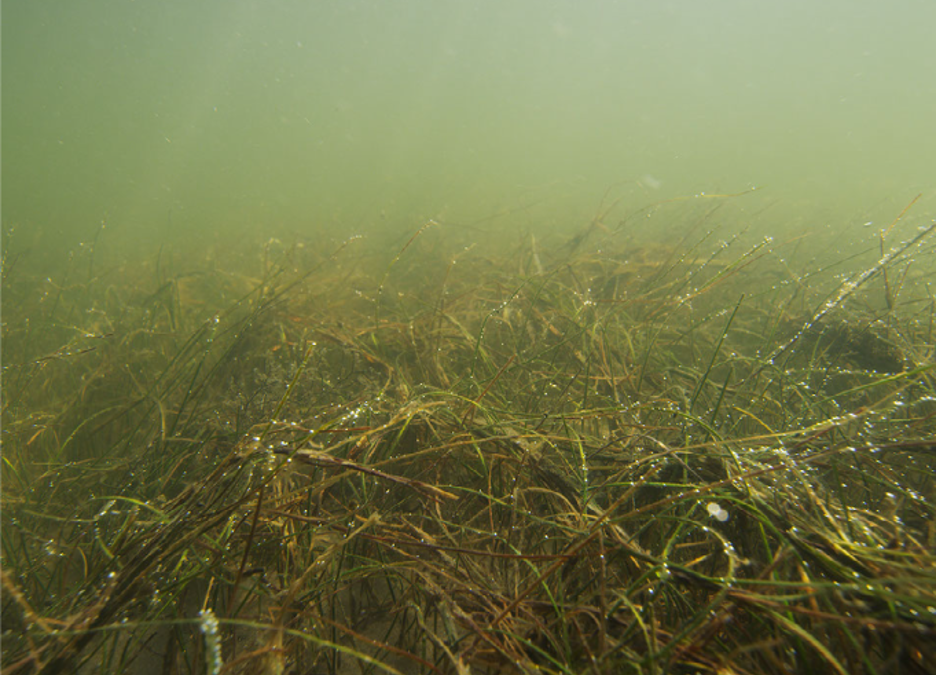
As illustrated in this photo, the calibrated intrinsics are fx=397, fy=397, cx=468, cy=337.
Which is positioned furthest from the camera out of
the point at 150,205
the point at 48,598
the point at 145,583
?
the point at 150,205

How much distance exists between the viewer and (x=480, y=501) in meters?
1.38

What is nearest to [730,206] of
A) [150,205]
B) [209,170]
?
[150,205]

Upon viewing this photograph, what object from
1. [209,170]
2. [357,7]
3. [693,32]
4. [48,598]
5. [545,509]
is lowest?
[209,170]

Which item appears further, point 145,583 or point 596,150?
point 596,150

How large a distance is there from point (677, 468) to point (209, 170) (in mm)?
26936

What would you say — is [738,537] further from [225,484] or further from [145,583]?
[145,583]

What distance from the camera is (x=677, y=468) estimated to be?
1.23 meters

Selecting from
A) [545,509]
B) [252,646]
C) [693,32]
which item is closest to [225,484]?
[252,646]

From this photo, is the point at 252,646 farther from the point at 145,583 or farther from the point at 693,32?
the point at 693,32

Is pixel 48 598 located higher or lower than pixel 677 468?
lower

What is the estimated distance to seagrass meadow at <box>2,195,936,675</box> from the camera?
2.71ft

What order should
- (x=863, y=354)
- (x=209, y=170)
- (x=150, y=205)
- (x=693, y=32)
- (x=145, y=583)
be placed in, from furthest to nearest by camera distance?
(x=693, y=32) < (x=209, y=170) < (x=150, y=205) < (x=863, y=354) < (x=145, y=583)

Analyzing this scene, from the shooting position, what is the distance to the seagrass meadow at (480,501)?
827 mm

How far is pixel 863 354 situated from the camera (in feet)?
6.32
